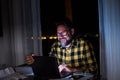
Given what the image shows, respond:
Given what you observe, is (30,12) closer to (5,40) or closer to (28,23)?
(28,23)

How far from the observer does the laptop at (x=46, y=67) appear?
6.04 ft

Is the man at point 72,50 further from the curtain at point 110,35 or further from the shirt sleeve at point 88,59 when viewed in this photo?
the curtain at point 110,35

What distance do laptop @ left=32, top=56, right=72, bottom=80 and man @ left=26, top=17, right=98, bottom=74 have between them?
46cm

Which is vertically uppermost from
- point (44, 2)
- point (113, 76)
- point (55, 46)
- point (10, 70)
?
point (44, 2)

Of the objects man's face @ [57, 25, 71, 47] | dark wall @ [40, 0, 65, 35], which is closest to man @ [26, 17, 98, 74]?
man's face @ [57, 25, 71, 47]

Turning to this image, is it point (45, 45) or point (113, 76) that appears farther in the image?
point (45, 45)

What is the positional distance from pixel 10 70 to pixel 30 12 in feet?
4.59

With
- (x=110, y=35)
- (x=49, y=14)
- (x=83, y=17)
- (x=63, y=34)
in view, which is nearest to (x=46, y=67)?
(x=63, y=34)

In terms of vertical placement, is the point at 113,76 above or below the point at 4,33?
below

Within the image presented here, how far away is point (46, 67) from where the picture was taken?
74.0 inches

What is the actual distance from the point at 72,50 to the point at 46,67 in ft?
2.10

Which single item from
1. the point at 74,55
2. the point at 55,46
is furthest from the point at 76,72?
the point at 55,46

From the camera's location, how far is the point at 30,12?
10.9ft

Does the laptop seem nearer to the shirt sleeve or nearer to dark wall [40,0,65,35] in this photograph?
the shirt sleeve
